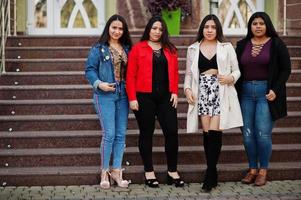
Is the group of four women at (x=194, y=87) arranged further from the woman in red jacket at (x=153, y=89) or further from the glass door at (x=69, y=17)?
the glass door at (x=69, y=17)

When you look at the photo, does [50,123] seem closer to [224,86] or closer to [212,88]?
[212,88]

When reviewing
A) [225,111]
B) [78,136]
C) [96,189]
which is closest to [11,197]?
[96,189]

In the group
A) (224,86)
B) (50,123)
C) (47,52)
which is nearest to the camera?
(224,86)

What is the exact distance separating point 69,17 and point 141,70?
589 centimetres

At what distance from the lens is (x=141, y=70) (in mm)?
6934

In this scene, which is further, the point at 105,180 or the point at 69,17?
the point at 69,17

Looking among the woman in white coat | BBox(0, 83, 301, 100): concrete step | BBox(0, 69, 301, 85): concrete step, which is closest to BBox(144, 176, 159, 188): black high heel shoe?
the woman in white coat

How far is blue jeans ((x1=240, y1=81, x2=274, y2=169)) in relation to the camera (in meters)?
7.02

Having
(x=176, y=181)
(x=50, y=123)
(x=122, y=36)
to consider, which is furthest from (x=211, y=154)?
(x=50, y=123)

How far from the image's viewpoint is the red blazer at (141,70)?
22.7 feet

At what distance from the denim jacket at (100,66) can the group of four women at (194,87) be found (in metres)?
0.01

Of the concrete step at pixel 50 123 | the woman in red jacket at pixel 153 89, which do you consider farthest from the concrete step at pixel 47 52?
the woman in red jacket at pixel 153 89

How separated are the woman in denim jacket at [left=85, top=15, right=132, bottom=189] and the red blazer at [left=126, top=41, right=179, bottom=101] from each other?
15 cm

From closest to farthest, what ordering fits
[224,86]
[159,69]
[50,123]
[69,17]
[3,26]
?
[224,86]
[159,69]
[50,123]
[3,26]
[69,17]
